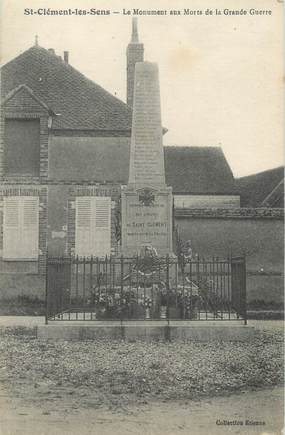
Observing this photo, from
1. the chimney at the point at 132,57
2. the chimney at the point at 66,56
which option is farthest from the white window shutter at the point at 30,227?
the chimney at the point at 66,56

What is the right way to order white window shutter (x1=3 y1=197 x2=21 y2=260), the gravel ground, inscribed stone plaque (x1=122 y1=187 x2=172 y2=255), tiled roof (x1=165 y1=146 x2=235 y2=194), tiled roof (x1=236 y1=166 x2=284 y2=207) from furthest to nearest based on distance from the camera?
tiled roof (x1=236 y1=166 x2=284 y2=207)
tiled roof (x1=165 y1=146 x2=235 y2=194)
white window shutter (x1=3 y1=197 x2=21 y2=260)
inscribed stone plaque (x1=122 y1=187 x2=172 y2=255)
the gravel ground

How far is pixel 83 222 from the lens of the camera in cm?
1806

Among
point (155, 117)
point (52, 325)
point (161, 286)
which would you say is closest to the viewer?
point (52, 325)

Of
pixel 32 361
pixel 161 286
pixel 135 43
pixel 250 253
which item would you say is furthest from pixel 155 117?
pixel 135 43

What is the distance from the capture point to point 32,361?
23.6 feet

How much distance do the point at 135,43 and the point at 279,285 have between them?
9.00 metres

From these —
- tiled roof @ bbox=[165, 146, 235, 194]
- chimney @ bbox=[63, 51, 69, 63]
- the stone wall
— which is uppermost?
chimney @ bbox=[63, 51, 69, 63]

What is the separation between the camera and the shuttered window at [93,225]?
1797 centimetres

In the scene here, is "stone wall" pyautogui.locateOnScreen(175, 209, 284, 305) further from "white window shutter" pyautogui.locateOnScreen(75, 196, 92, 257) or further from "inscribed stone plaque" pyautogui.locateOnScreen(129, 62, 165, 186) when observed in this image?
"inscribed stone plaque" pyautogui.locateOnScreen(129, 62, 165, 186)

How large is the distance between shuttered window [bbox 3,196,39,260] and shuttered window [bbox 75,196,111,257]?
126 cm

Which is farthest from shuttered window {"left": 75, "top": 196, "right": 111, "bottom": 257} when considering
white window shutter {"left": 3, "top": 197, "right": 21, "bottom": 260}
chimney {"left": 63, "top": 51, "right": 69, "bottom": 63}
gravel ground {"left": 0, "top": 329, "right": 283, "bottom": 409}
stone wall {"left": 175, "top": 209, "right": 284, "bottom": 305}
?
gravel ground {"left": 0, "top": 329, "right": 283, "bottom": 409}

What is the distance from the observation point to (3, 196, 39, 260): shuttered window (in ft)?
57.9

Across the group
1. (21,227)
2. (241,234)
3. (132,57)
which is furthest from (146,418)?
(132,57)

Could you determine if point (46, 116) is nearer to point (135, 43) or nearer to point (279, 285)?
point (135, 43)
